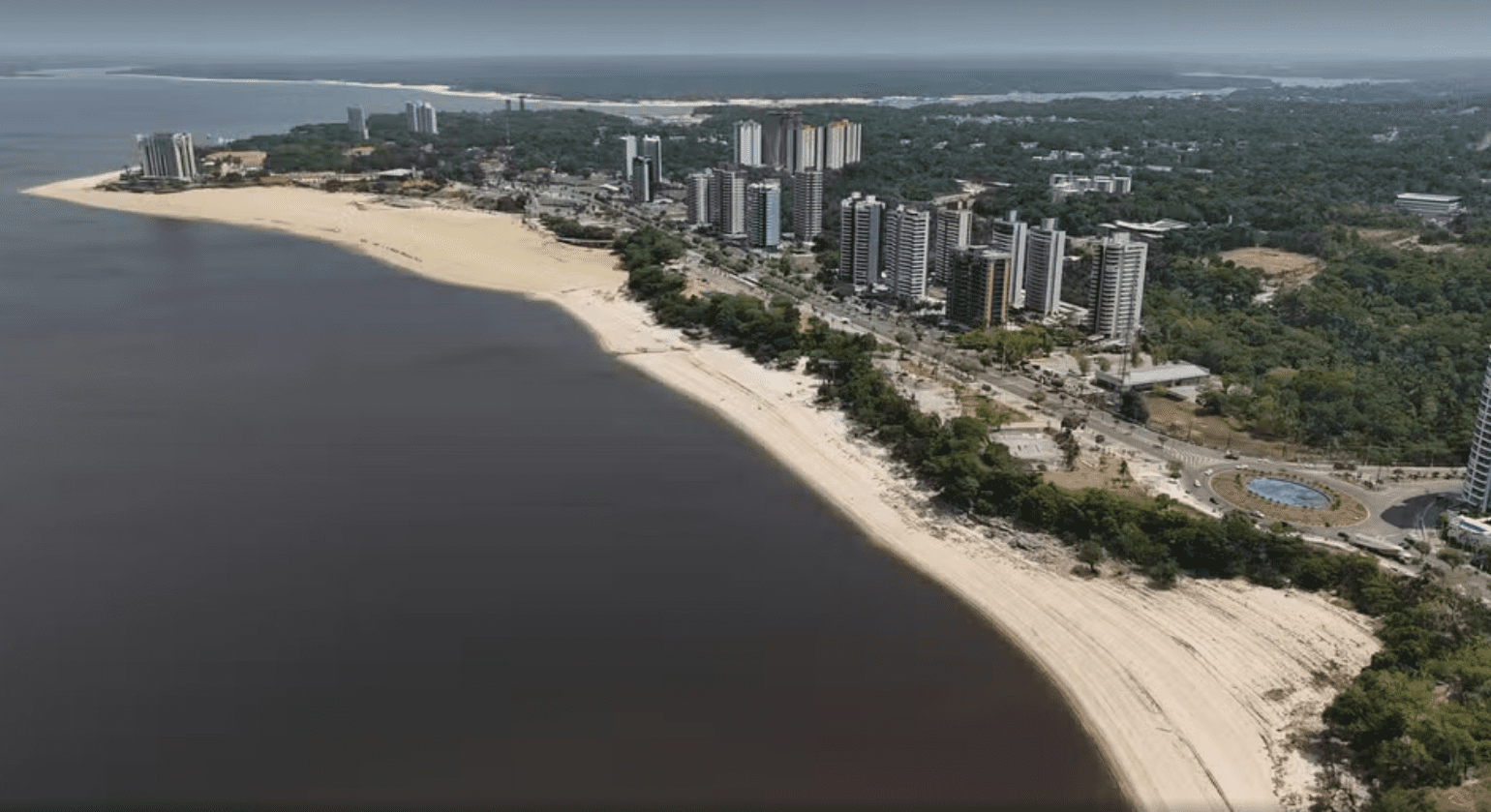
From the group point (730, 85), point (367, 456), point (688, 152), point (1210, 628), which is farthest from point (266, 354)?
point (730, 85)

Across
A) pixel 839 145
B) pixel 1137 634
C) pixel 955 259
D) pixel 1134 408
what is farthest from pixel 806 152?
pixel 1137 634

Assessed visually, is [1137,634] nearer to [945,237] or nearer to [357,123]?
[945,237]

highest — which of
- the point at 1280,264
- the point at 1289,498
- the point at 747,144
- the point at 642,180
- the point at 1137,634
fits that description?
the point at 747,144

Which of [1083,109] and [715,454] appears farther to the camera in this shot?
[1083,109]

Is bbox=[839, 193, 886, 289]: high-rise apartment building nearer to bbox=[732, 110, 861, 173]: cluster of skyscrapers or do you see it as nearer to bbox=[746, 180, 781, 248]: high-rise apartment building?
bbox=[746, 180, 781, 248]: high-rise apartment building

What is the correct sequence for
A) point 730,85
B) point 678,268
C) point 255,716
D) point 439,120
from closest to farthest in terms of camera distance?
1. point 255,716
2. point 678,268
3. point 439,120
4. point 730,85

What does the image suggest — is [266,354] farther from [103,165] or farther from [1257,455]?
[103,165]
